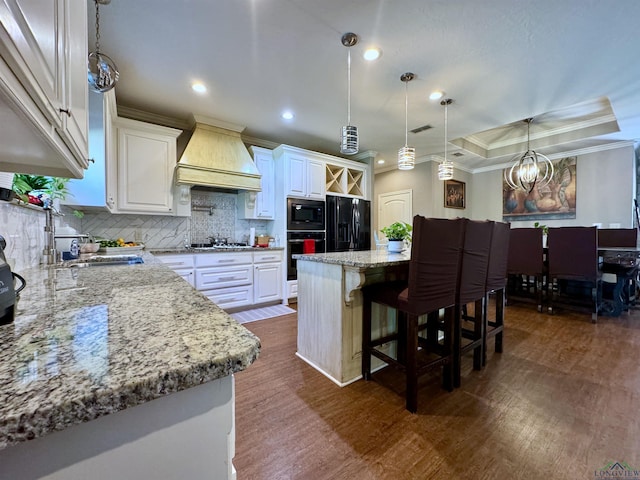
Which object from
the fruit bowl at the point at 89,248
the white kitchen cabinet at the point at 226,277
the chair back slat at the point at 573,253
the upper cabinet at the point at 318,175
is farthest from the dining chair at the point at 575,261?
the fruit bowl at the point at 89,248

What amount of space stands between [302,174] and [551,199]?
15.9 ft

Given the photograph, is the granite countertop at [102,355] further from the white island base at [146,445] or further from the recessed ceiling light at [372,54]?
the recessed ceiling light at [372,54]

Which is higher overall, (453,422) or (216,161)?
(216,161)

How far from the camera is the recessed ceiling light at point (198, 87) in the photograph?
2.75 m

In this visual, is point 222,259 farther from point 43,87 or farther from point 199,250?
point 43,87

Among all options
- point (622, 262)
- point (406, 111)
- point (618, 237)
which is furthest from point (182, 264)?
point (618, 237)

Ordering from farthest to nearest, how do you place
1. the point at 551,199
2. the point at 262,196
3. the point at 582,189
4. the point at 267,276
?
the point at 551,199
the point at 582,189
the point at 262,196
the point at 267,276

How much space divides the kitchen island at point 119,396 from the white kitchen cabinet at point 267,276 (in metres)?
3.15

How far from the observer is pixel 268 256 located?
388 cm

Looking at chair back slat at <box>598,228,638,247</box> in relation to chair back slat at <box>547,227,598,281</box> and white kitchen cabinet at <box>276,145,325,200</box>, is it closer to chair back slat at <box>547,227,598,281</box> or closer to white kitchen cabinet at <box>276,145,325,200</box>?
chair back slat at <box>547,227,598,281</box>

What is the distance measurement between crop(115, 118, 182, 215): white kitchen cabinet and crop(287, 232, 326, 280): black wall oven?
1.69m

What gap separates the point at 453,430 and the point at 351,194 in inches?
159

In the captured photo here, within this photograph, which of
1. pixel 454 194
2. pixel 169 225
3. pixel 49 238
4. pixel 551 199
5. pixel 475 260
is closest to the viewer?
pixel 49 238

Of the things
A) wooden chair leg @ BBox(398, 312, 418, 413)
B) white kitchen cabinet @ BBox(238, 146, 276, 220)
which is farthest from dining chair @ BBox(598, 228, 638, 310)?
white kitchen cabinet @ BBox(238, 146, 276, 220)
